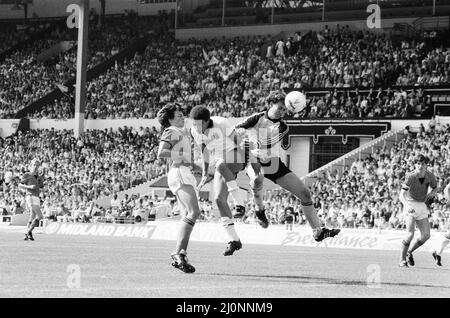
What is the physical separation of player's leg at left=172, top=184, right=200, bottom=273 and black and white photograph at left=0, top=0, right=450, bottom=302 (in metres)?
0.03

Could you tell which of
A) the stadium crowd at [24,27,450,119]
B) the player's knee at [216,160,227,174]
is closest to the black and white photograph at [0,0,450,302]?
the player's knee at [216,160,227,174]

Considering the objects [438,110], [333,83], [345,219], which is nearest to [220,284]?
[345,219]

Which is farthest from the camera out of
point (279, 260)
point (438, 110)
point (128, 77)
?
point (128, 77)

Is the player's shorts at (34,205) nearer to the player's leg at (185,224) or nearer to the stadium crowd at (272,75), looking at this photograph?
the player's leg at (185,224)

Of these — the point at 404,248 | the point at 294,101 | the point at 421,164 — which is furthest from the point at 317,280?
the point at 421,164

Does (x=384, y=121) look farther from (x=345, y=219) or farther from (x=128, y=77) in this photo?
A: (x=128, y=77)

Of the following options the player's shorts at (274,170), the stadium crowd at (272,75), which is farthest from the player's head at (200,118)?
the stadium crowd at (272,75)

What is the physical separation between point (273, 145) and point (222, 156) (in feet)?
3.64

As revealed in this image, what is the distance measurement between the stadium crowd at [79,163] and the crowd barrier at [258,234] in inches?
309

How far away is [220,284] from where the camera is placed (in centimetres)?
1241

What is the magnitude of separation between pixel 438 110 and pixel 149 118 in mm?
17201

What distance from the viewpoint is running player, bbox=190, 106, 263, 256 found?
1436 cm

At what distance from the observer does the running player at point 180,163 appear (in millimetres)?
13664

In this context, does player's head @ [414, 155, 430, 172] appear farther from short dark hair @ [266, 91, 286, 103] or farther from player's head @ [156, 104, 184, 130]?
player's head @ [156, 104, 184, 130]
